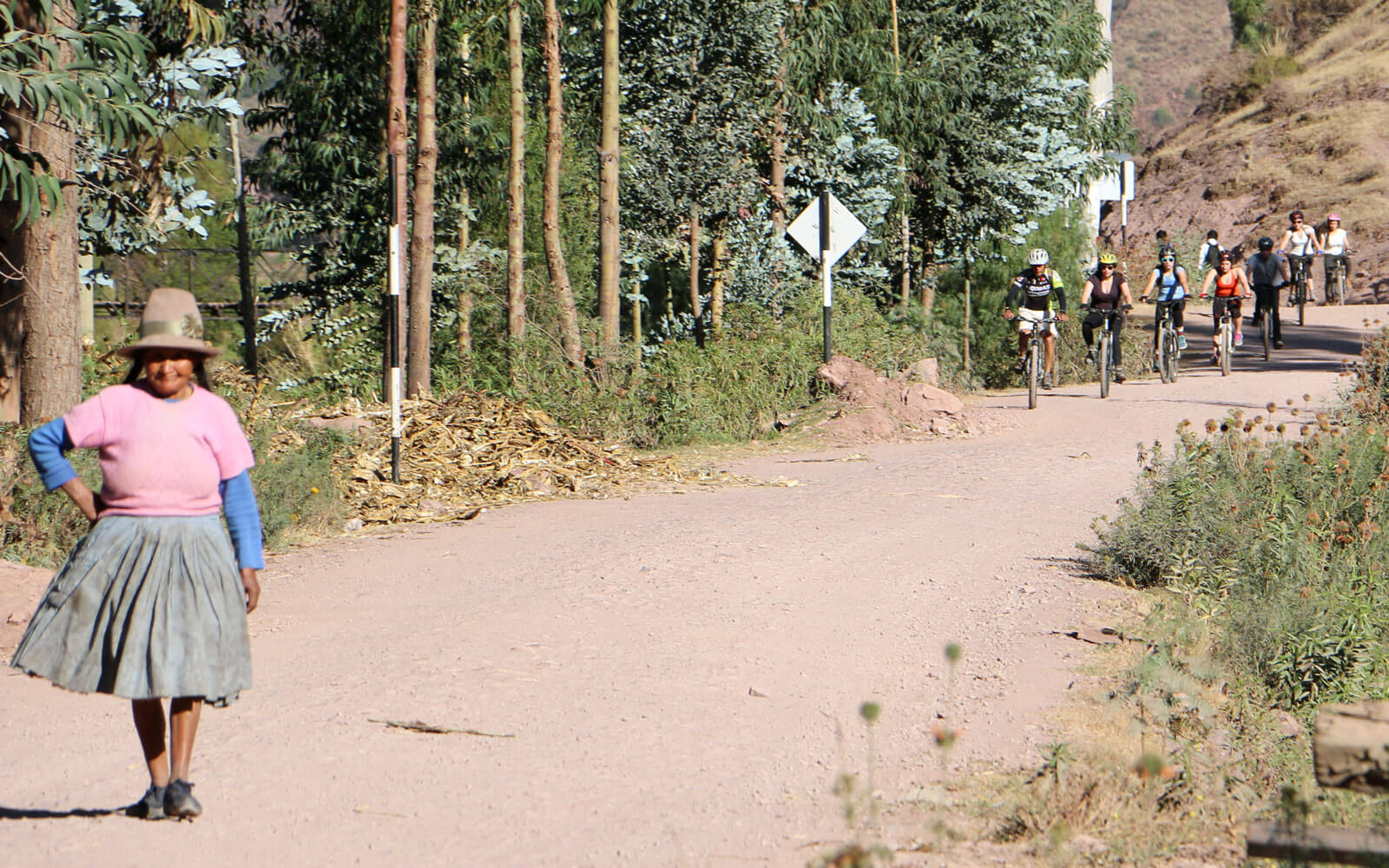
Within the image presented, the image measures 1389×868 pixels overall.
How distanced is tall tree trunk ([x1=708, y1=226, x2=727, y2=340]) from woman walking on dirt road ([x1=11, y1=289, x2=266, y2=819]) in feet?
65.8

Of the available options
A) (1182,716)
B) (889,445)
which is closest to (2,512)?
(1182,716)

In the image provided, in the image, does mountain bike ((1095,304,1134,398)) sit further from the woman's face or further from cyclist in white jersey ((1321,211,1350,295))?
cyclist in white jersey ((1321,211,1350,295))

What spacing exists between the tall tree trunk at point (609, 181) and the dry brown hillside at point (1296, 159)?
29.7m

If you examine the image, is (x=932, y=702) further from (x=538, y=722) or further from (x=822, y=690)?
(x=538, y=722)

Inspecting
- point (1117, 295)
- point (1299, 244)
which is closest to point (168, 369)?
point (1117, 295)

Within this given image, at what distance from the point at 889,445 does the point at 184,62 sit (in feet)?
27.2

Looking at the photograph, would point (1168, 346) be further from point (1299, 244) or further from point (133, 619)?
point (133, 619)

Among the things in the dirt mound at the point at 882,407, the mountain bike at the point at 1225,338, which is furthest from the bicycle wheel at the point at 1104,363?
the mountain bike at the point at 1225,338

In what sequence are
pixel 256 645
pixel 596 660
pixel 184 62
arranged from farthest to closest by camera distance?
pixel 184 62, pixel 256 645, pixel 596 660

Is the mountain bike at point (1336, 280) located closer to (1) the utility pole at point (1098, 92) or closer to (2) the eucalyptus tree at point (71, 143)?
(1) the utility pole at point (1098, 92)

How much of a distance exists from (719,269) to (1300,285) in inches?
550

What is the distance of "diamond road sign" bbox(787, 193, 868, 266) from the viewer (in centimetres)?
2012

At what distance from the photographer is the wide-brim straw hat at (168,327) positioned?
16.2ft

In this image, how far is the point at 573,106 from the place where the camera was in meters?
26.4
